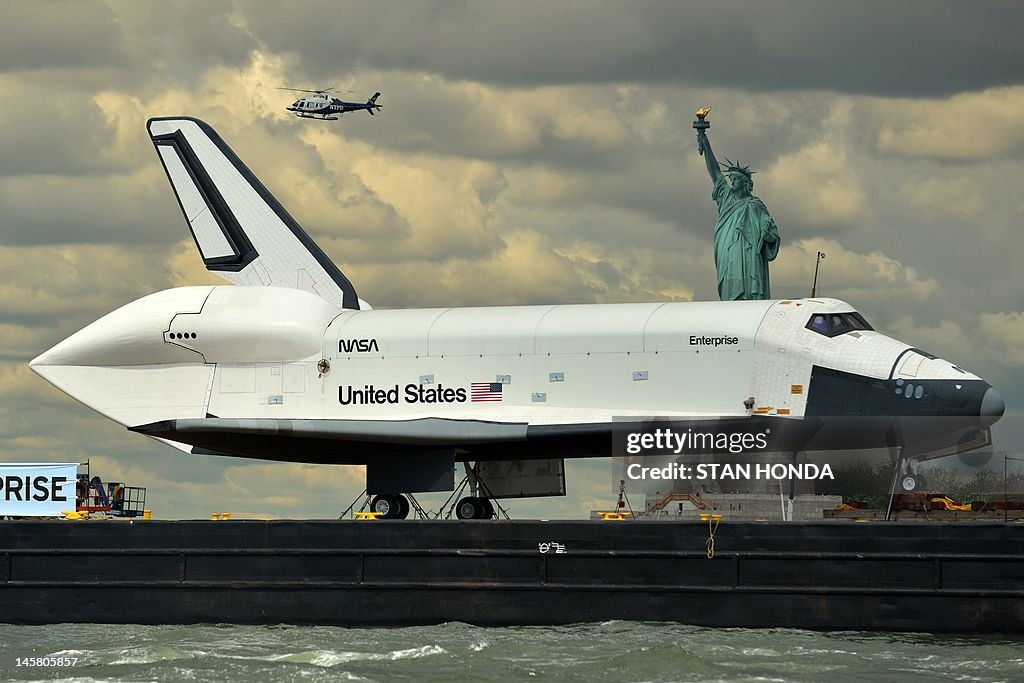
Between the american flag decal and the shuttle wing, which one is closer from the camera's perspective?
the american flag decal

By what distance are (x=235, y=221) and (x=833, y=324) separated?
12358mm

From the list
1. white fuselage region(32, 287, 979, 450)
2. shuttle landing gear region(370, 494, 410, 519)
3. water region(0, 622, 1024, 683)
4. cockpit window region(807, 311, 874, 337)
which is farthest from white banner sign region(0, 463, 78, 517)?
cockpit window region(807, 311, 874, 337)

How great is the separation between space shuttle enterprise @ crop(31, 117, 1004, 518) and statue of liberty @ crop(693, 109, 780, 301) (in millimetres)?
12767

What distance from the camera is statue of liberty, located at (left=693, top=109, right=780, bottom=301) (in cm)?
3928

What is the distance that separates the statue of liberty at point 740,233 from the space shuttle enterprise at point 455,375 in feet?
41.9

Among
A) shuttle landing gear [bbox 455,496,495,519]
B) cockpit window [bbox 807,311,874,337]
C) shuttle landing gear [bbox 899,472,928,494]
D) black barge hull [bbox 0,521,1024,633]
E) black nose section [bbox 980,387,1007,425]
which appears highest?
cockpit window [bbox 807,311,874,337]

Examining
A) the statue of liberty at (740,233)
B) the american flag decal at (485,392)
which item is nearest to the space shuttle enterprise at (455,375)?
the american flag decal at (485,392)

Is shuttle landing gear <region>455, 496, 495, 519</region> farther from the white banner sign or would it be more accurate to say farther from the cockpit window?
the white banner sign

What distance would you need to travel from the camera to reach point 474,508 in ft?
89.5

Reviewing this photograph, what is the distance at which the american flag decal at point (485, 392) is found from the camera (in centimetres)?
2670

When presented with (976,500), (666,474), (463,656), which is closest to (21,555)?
(463,656)

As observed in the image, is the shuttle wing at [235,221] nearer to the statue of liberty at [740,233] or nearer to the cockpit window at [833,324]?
the cockpit window at [833,324]

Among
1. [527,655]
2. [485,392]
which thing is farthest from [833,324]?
[527,655]

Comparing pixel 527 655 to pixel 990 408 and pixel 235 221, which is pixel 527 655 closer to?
pixel 990 408
